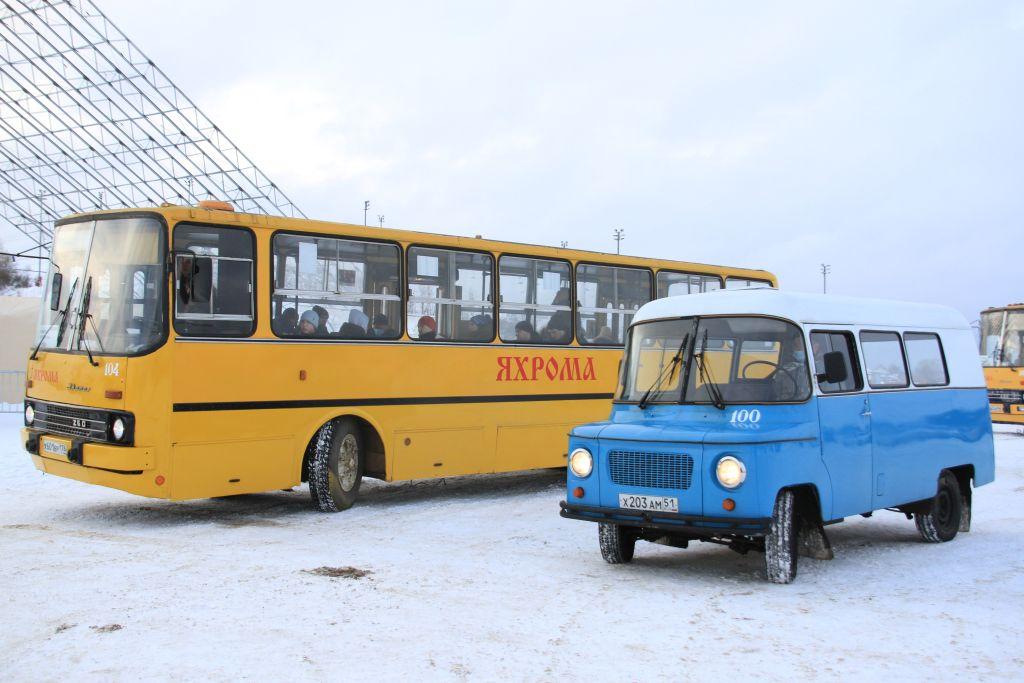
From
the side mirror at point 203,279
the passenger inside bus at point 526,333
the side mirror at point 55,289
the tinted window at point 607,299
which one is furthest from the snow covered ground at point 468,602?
the tinted window at point 607,299

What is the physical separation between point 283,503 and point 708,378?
6.05 m

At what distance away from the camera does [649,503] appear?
26.8 ft

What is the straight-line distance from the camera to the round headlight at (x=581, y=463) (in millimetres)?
8576

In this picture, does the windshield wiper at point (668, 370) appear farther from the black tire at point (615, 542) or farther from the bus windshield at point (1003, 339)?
→ the bus windshield at point (1003, 339)

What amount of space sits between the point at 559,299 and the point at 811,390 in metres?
6.17

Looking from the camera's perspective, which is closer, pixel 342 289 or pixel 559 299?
pixel 342 289

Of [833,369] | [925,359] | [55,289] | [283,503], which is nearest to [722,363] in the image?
[833,369]

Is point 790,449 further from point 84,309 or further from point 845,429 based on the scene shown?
point 84,309

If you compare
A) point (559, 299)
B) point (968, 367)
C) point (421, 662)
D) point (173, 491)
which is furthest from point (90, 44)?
point (421, 662)

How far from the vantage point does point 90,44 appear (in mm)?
30109

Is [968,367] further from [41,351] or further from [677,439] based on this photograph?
[41,351]

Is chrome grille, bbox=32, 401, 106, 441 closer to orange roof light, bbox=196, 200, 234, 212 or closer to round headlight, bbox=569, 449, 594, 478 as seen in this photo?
orange roof light, bbox=196, 200, 234, 212

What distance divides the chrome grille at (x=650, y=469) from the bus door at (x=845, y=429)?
1.27m

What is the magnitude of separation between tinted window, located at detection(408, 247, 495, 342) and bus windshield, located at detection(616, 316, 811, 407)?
408 cm
